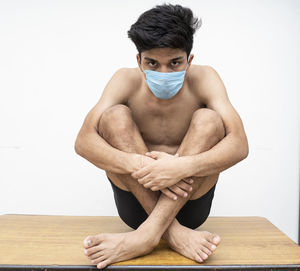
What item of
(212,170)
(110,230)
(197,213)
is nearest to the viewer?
(212,170)

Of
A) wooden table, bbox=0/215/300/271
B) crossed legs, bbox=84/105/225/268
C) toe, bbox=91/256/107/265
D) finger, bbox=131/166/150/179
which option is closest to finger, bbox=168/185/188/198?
crossed legs, bbox=84/105/225/268

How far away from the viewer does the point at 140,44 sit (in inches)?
50.9

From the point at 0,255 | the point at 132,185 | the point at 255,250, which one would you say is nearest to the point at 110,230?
the point at 132,185

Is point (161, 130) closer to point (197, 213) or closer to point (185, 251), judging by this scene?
point (197, 213)

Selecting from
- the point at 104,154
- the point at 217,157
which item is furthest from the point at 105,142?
the point at 217,157

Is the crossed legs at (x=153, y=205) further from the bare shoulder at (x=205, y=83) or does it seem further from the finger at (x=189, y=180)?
the bare shoulder at (x=205, y=83)

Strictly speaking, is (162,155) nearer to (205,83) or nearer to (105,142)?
(105,142)

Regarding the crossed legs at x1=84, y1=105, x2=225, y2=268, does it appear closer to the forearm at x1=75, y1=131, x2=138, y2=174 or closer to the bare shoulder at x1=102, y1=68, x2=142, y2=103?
the forearm at x1=75, y1=131, x2=138, y2=174

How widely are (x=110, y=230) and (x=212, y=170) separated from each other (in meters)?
0.58

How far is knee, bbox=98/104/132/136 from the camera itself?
1.29 meters

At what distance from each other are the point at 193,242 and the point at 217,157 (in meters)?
0.29

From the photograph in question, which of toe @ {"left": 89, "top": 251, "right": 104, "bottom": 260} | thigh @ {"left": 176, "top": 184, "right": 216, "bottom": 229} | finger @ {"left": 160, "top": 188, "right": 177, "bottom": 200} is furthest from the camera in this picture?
thigh @ {"left": 176, "top": 184, "right": 216, "bottom": 229}

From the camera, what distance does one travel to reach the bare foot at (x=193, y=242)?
1173mm

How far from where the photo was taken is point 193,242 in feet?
3.99
